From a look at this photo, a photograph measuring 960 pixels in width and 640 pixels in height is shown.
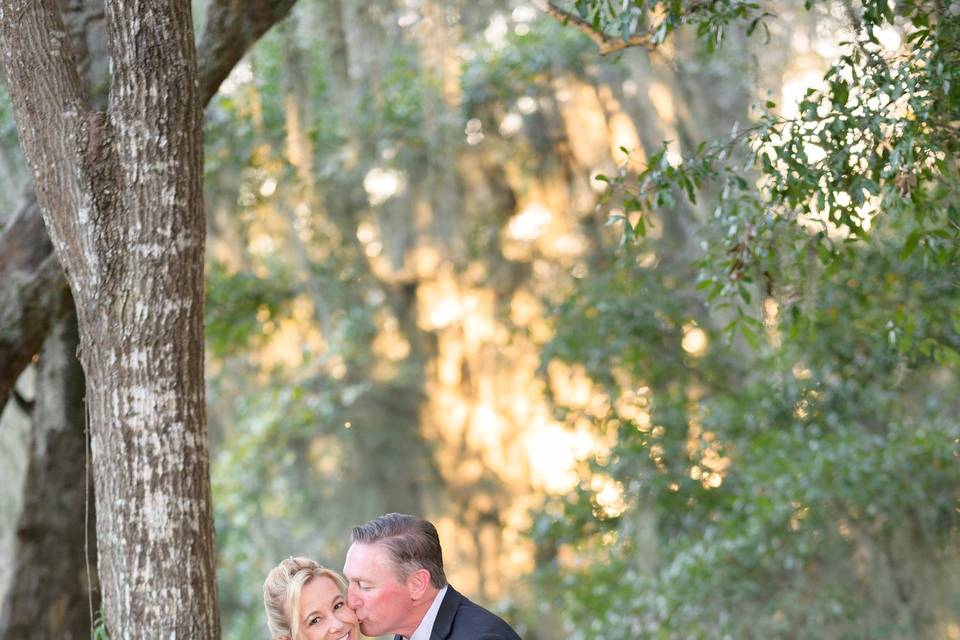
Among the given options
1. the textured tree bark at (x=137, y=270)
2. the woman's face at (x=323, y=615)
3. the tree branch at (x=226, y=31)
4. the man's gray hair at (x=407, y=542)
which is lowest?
the woman's face at (x=323, y=615)

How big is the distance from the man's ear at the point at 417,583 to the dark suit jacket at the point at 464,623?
0.20ft

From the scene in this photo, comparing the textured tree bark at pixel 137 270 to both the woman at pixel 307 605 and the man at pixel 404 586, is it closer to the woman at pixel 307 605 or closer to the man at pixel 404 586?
the woman at pixel 307 605

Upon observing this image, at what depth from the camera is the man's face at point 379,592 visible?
2855mm

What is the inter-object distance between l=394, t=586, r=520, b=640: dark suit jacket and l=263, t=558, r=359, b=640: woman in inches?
10.2

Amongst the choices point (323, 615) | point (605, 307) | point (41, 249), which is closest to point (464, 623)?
point (323, 615)

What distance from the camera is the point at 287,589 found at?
3.05 meters

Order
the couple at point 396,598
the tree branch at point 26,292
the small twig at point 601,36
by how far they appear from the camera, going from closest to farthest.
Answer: the couple at point 396,598 < the small twig at point 601,36 < the tree branch at point 26,292

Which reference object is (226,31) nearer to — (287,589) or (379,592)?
(287,589)

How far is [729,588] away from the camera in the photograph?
263 inches

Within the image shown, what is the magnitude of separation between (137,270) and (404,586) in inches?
40.8

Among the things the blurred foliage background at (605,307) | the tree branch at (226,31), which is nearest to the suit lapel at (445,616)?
the blurred foliage background at (605,307)

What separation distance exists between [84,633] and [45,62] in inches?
117

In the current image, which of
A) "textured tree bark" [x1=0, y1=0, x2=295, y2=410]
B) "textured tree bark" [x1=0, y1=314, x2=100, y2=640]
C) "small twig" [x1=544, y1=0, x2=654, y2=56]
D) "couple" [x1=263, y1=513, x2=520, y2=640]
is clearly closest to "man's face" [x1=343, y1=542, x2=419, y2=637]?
"couple" [x1=263, y1=513, x2=520, y2=640]

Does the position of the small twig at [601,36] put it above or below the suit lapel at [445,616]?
above
